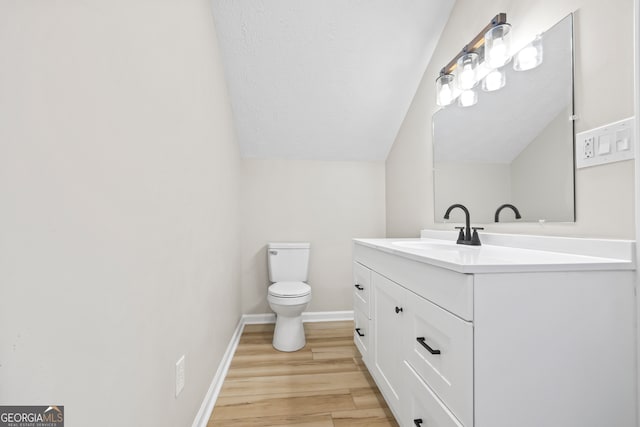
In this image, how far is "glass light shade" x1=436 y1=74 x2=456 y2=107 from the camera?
169 centimetres

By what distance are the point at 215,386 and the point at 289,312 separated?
653 mm

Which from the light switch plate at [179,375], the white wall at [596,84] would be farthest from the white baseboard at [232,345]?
the white wall at [596,84]

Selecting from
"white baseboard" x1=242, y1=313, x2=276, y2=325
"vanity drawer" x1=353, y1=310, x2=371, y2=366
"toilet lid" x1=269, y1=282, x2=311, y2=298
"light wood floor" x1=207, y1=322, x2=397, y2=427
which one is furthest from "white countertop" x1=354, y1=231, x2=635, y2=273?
"white baseboard" x1=242, y1=313, x2=276, y2=325

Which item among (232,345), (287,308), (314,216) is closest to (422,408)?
(287,308)

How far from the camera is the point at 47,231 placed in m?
0.48

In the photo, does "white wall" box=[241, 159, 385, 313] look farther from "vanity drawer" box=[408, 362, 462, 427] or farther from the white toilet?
"vanity drawer" box=[408, 362, 462, 427]

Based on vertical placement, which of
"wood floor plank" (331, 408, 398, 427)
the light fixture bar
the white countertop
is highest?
the light fixture bar

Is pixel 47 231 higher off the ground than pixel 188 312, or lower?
higher

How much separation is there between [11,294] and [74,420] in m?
0.29

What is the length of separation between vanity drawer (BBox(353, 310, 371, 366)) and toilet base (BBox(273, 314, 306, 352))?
0.46 meters

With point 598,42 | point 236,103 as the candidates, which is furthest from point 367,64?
point 598,42

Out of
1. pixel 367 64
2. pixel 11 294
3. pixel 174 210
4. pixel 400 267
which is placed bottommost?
pixel 400 267

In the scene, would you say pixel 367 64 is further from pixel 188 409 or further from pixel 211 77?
pixel 188 409

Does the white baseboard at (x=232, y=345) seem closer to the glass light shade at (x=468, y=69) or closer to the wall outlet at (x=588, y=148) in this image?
the wall outlet at (x=588, y=148)
